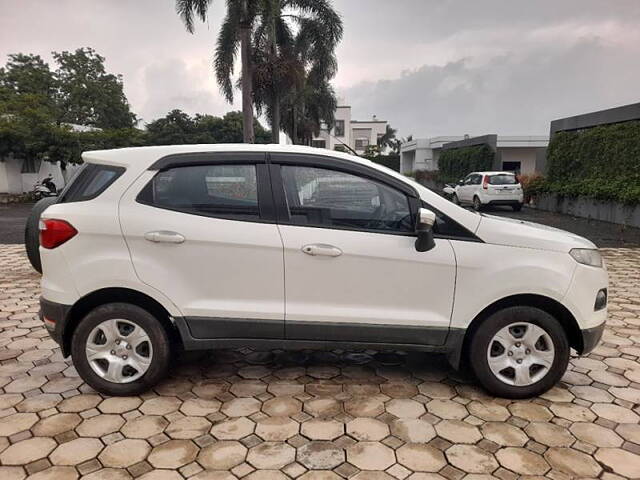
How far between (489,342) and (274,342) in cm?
149

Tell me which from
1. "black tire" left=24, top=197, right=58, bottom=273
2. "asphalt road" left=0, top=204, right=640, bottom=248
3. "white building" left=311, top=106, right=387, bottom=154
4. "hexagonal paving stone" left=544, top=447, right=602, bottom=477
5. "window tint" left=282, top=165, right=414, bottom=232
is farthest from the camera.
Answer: "white building" left=311, top=106, right=387, bottom=154

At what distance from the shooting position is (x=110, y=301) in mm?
3156

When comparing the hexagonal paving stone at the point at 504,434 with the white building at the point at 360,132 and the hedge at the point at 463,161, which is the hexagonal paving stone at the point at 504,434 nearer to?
the hedge at the point at 463,161

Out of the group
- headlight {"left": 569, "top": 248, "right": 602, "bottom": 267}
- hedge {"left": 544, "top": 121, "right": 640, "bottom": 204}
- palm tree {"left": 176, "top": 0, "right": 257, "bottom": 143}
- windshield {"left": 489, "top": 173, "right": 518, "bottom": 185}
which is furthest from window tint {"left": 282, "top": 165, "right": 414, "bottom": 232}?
windshield {"left": 489, "top": 173, "right": 518, "bottom": 185}

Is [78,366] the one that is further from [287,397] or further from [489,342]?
[489,342]

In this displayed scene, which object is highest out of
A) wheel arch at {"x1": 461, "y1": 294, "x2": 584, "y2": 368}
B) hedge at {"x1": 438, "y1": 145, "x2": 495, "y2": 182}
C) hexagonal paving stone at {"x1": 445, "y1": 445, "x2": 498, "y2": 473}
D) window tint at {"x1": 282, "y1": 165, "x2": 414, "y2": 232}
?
hedge at {"x1": 438, "y1": 145, "x2": 495, "y2": 182}

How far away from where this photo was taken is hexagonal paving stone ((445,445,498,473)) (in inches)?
96.9

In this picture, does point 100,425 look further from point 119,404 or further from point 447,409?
point 447,409

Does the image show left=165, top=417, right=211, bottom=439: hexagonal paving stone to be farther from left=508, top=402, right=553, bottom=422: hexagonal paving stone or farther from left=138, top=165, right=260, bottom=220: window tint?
left=508, top=402, right=553, bottom=422: hexagonal paving stone

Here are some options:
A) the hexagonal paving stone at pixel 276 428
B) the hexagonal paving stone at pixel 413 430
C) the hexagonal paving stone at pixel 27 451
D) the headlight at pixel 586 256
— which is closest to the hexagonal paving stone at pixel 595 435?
the hexagonal paving stone at pixel 413 430

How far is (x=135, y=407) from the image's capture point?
308 cm

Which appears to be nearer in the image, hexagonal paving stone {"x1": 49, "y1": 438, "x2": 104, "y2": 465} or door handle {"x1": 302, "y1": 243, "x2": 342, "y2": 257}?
hexagonal paving stone {"x1": 49, "y1": 438, "x2": 104, "y2": 465}

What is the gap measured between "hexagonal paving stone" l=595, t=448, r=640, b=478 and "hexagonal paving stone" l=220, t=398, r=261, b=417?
211cm

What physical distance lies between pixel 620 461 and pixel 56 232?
12.4 feet
